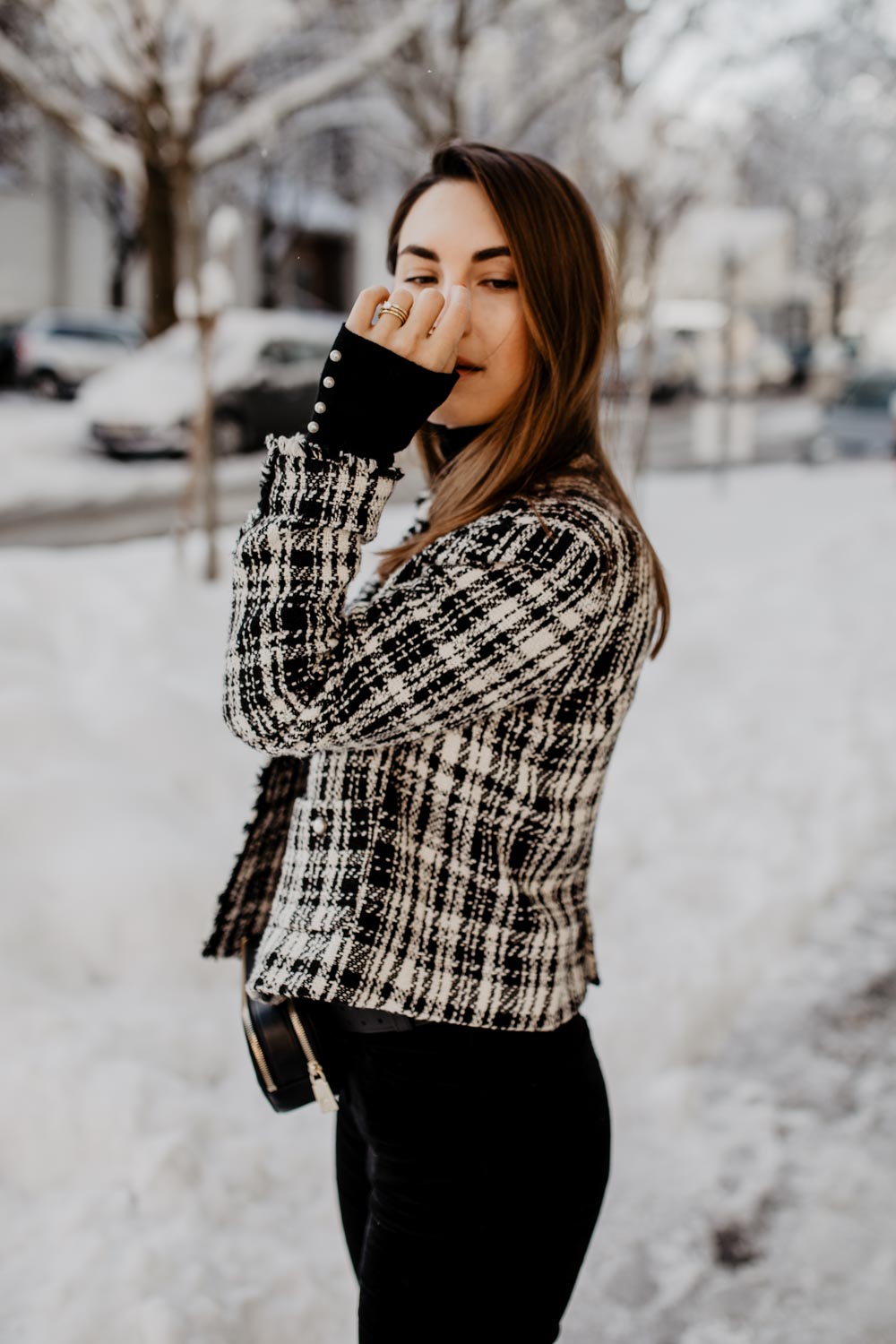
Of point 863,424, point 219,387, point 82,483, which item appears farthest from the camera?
point 863,424

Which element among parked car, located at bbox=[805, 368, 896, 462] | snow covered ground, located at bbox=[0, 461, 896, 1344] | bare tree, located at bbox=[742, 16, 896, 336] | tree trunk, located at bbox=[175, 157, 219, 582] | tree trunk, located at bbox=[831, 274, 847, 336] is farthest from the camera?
tree trunk, located at bbox=[831, 274, 847, 336]

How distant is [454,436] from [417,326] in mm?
282

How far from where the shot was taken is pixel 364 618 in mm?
1166

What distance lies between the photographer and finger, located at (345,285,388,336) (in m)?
1.13

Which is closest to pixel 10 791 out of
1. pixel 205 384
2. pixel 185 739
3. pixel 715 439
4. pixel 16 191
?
pixel 185 739

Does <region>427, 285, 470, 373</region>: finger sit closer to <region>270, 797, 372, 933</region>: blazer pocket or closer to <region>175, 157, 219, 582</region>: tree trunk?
<region>270, 797, 372, 933</region>: blazer pocket

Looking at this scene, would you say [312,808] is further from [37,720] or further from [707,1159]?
[37,720]

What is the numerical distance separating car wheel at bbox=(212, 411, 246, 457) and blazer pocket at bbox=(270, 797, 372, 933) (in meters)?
11.1

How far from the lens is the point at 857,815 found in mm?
4520

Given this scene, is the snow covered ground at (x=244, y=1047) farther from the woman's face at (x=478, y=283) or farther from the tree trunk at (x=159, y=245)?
the tree trunk at (x=159, y=245)

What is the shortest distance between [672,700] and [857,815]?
1238 millimetres

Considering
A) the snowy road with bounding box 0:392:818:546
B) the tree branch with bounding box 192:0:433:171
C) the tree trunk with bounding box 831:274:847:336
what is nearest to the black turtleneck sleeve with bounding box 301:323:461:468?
the snowy road with bounding box 0:392:818:546

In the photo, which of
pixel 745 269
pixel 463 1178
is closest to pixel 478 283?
pixel 463 1178

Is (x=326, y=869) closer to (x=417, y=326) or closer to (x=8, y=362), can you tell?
(x=417, y=326)
